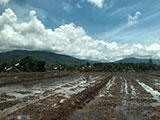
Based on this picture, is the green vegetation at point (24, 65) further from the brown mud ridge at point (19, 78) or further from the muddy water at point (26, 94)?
the muddy water at point (26, 94)

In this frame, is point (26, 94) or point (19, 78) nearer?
point (26, 94)

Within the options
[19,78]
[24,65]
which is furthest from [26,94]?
[24,65]

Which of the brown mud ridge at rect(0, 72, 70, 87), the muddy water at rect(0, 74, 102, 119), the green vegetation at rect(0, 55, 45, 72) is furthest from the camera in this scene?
the green vegetation at rect(0, 55, 45, 72)

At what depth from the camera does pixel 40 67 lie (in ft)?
272

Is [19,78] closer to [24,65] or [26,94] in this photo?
[26,94]

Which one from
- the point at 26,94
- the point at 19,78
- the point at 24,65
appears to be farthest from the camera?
the point at 24,65

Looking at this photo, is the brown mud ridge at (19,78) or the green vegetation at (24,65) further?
the green vegetation at (24,65)

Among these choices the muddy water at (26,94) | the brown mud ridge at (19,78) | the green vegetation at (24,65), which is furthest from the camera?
the green vegetation at (24,65)

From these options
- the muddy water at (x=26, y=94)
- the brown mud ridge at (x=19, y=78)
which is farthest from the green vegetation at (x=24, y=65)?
the muddy water at (x=26, y=94)

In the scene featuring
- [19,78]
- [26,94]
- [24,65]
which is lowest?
[19,78]

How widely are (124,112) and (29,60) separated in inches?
3079

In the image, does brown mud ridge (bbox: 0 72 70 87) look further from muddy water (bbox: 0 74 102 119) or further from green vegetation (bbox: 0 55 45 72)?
green vegetation (bbox: 0 55 45 72)

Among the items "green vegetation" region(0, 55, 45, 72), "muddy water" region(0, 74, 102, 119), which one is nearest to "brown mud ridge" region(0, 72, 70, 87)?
"muddy water" region(0, 74, 102, 119)

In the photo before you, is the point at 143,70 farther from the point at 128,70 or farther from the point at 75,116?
the point at 75,116
